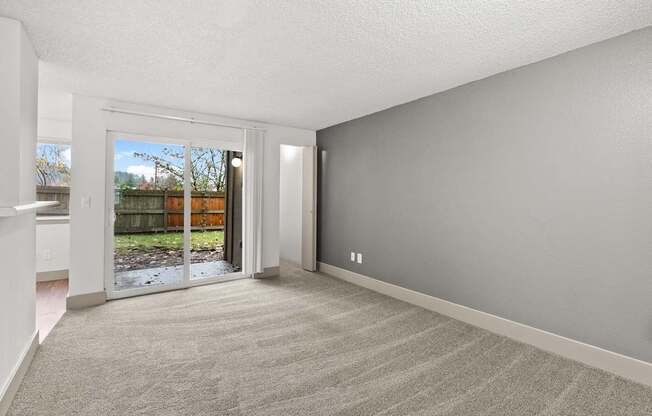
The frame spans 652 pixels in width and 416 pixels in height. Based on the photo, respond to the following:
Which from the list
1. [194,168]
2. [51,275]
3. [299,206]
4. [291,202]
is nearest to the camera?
[51,275]

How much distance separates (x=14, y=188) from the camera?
7.27 ft

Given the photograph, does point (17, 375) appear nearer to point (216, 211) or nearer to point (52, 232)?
point (52, 232)

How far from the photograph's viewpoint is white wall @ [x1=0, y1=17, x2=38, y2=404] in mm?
2006

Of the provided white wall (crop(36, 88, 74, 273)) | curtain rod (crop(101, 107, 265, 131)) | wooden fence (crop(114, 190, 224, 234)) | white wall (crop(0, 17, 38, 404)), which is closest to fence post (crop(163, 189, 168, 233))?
wooden fence (crop(114, 190, 224, 234))

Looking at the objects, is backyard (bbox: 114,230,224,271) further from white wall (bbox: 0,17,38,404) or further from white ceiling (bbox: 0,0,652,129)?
white ceiling (bbox: 0,0,652,129)

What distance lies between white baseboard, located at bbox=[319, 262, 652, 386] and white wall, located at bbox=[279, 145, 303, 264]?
2.33 metres

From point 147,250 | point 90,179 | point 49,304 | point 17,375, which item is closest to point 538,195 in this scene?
point 17,375

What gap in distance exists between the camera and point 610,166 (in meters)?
2.38

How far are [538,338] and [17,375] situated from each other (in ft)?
13.0

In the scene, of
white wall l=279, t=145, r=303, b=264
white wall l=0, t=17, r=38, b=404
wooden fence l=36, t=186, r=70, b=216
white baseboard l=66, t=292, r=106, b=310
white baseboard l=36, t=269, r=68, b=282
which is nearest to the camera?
white wall l=0, t=17, r=38, b=404

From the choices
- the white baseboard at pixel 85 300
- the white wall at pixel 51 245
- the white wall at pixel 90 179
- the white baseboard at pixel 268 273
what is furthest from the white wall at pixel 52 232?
the white baseboard at pixel 268 273

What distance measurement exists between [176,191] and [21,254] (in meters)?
2.17

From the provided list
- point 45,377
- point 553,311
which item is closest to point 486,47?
point 553,311

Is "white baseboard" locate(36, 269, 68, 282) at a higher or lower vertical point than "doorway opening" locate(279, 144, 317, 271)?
lower
